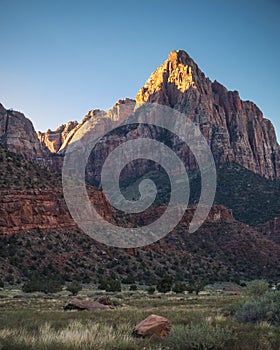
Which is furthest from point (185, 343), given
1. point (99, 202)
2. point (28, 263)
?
point (99, 202)

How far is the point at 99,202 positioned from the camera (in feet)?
228

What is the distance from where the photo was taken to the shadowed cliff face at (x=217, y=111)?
142 m

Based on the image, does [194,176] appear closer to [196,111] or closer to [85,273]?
[196,111]

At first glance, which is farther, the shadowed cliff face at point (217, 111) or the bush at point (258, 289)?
the shadowed cliff face at point (217, 111)

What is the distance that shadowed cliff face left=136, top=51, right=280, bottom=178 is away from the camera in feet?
464

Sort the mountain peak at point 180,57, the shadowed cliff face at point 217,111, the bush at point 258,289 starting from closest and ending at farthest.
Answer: the bush at point 258,289 < the shadowed cliff face at point 217,111 < the mountain peak at point 180,57

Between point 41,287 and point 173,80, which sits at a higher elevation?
point 173,80

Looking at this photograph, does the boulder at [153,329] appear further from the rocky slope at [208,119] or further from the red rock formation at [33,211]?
the rocky slope at [208,119]

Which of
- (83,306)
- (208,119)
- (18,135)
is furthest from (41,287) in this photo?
(208,119)

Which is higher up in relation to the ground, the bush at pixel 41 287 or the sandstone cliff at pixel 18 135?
the sandstone cliff at pixel 18 135

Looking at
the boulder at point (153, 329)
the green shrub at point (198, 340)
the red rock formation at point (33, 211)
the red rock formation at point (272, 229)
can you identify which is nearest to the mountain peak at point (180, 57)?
the red rock formation at point (272, 229)

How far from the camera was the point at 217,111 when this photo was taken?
153 m

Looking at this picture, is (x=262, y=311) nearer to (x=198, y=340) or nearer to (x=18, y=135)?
(x=198, y=340)

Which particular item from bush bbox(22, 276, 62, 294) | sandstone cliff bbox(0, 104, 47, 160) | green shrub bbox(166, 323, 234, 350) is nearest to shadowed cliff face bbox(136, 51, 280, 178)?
sandstone cliff bbox(0, 104, 47, 160)
